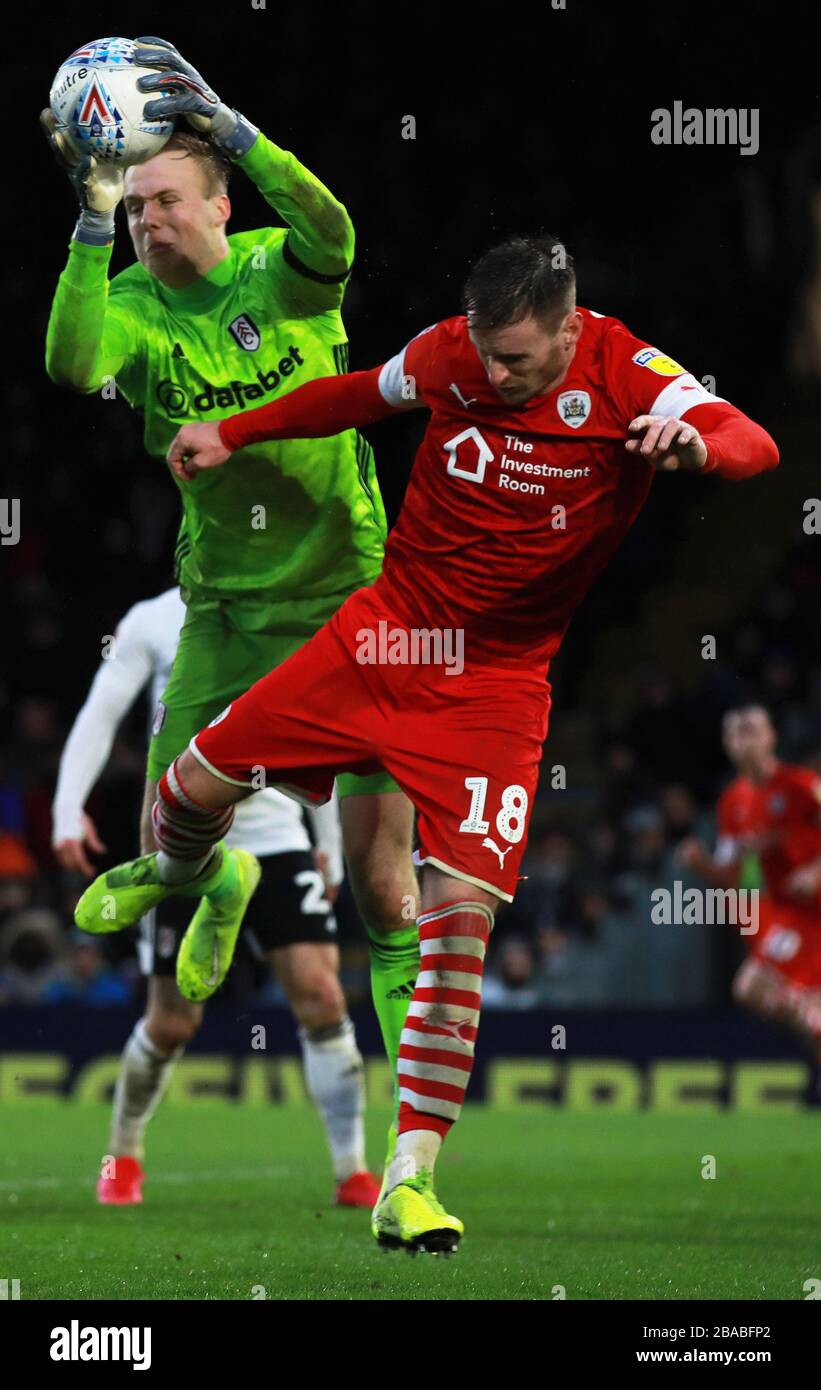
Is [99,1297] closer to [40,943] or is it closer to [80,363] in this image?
[80,363]

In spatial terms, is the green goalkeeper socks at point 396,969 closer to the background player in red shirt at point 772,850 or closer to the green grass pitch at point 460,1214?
the green grass pitch at point 460,1214

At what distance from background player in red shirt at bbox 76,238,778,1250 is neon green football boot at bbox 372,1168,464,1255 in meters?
0.02

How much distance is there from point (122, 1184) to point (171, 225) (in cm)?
352

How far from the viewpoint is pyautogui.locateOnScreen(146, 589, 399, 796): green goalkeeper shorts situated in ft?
20.4

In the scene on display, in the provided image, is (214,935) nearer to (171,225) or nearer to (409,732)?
(409,732)

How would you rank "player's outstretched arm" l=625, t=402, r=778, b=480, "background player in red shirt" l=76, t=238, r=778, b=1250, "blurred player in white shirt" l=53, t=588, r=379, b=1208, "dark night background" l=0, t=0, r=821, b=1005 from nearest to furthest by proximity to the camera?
"player's outstretched arm" l=625, t=402, r=778, b=480, "background player in red shirt" l=76, t=238, r=778, b=1250, "blurred player in white shirt" l=53, t=588, r=379, b=1208, "dark night background" l=0, t=0, r=821, b=1005

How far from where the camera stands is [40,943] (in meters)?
14.3

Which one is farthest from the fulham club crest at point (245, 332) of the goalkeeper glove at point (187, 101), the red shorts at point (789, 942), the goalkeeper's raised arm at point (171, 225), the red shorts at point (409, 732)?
the red shorts at point (789, 942)

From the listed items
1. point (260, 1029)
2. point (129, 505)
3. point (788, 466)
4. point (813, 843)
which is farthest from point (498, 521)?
point (788, 466)

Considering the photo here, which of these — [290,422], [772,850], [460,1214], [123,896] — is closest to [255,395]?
[290,422]

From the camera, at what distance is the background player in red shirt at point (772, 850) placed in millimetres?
12414

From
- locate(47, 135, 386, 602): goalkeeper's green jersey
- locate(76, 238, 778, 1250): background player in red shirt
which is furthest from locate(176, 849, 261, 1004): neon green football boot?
locate(47, 135, 386, 602): goalkeeper's green jersey

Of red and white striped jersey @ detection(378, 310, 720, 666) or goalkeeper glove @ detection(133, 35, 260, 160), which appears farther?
goalkeeper glove @ detection(133, 35, 260, 160)

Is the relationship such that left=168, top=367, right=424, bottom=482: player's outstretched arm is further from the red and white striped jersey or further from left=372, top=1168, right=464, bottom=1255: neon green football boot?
left=372, top=1168, right=464, bottom=1255: neon green football boot
